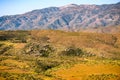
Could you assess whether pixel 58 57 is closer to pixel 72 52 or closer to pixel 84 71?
pixel 72 52

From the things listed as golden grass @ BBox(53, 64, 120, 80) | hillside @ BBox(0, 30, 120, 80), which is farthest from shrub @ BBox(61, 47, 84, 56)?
golden grass @ BBox(53, 64, 120, 80)

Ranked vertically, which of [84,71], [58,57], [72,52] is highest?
[84,71]

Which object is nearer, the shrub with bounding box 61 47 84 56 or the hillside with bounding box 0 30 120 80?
the hillside with bounding box 0 30 120 80

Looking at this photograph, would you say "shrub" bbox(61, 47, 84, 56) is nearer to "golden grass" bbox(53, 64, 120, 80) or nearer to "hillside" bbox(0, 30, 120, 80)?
"hillside" bbox(0, 30, 120, 80)

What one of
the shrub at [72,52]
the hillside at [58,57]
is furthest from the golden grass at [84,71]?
the shrub at [72,52]

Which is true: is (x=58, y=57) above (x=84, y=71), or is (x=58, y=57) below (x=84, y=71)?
below

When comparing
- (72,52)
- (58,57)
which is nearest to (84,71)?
(58,57)

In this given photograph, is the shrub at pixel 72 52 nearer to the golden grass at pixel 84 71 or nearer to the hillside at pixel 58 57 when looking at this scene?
the hillside at pixel 58 57

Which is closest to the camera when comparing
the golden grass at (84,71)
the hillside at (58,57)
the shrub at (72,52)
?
the hillside at (58,57)

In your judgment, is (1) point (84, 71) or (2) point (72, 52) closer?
(1) point (84, 71)

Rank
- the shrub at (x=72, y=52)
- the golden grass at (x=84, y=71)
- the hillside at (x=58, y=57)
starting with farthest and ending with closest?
the shrub at (x=72, y=52) < the golden grass at (x=84, y=71) < the hillside at (x=58, y=57)
